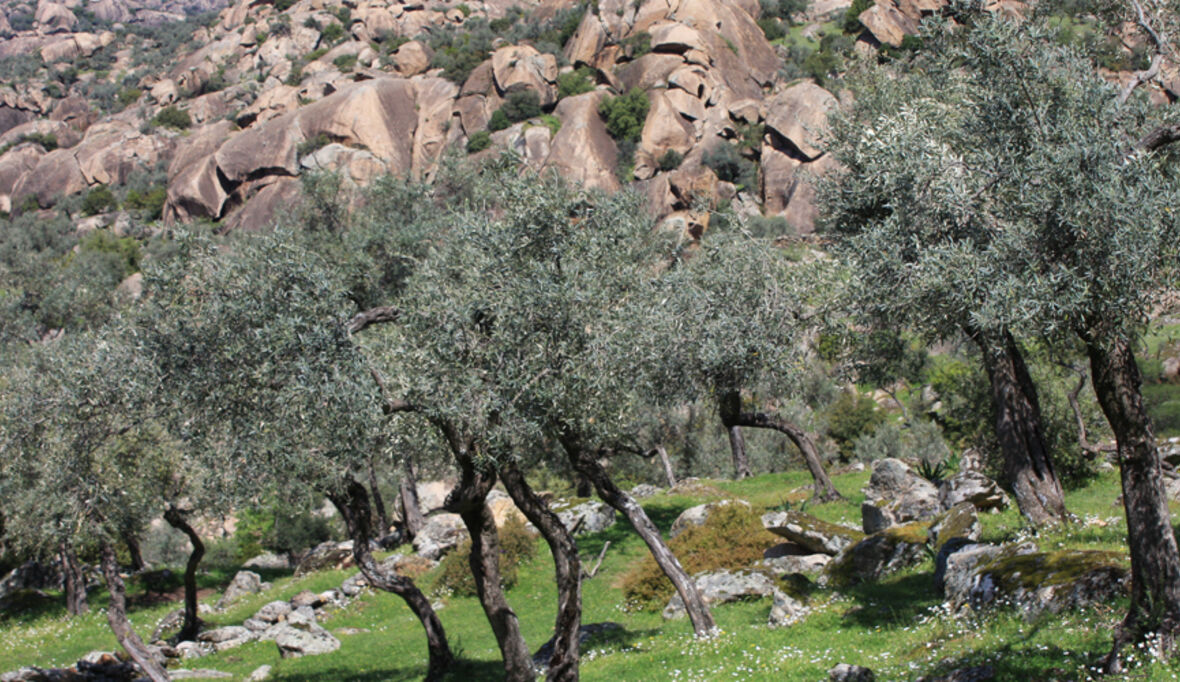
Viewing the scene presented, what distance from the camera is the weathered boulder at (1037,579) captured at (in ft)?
36.1

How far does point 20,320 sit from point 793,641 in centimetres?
4863

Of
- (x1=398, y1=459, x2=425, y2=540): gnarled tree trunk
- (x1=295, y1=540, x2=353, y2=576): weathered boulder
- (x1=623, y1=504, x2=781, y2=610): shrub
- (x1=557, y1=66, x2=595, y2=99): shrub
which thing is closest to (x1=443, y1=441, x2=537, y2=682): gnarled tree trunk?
(x1=623, y1=504, x2=781, y2=610): shrub

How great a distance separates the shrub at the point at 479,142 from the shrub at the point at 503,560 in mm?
62385

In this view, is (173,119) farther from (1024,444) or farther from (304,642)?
(1024,444)

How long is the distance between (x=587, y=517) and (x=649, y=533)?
40.4 feet

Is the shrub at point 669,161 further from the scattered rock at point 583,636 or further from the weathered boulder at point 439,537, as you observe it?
the scattered rock at point 583,636

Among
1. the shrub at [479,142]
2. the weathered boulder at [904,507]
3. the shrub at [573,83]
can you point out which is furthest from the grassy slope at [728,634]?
the shrub at [573,83]

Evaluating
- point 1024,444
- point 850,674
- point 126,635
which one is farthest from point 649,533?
point 126,635

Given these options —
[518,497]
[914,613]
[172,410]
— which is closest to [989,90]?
[914,613]

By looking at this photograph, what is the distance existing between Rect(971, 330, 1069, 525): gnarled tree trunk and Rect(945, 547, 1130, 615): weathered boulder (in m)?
3.25

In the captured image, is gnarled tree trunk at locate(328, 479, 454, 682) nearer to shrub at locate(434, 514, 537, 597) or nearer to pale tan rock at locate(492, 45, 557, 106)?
shrub at locate(434, 514, 537, 597)

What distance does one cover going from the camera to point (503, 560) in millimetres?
26094

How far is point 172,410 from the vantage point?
13.8 m

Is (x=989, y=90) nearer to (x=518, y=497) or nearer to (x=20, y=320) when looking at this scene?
(x=518, y=497)
